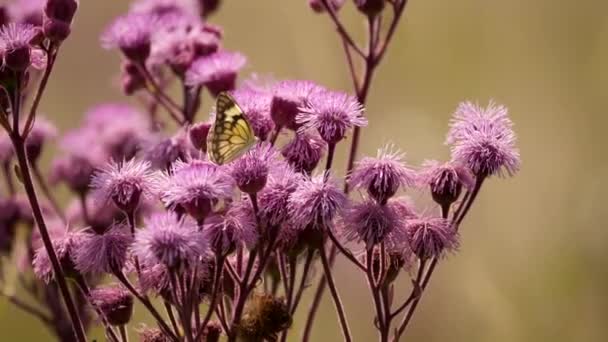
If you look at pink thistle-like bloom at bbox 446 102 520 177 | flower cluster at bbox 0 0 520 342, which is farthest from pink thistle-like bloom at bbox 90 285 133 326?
pink thistle-like bloom at bbox 446 102 520 177

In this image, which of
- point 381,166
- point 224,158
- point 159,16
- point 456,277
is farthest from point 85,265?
point 456,277

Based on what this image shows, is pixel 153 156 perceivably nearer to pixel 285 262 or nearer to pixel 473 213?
pixel 285 262

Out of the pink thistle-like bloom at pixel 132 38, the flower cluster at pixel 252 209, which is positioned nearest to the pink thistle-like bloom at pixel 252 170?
the flower cluster at pixel 252 209

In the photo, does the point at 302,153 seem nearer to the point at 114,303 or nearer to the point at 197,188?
the point at 197,188

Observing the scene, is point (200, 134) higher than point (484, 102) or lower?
lower

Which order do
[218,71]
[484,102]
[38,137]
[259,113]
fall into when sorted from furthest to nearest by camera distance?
[484,102] < [38,137] < [218,71] < [259,113]

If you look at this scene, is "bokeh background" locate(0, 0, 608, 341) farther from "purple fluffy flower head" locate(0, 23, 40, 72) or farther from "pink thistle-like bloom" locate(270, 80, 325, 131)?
"pink thistle-like bloom" locate(270, 80, 325, 131)

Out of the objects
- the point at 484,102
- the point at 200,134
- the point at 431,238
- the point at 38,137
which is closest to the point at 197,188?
the point at 200,134
